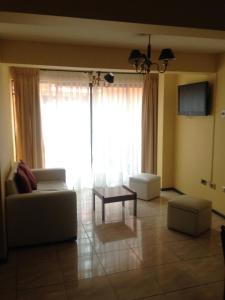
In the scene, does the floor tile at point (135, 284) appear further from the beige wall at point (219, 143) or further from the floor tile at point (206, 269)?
the beige wall at point (219, 143)

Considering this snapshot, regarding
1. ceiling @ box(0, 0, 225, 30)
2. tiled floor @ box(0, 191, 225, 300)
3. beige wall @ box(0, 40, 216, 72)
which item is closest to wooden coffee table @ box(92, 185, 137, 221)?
tiled floor @ box(0, 191, 225, 300)

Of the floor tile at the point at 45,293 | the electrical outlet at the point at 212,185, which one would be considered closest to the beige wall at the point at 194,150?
the electrical outlet at the point at 212,185

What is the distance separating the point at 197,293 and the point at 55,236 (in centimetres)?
180

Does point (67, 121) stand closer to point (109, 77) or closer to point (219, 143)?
point (109, 77)

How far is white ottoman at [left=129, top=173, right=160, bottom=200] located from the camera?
518 centimetres

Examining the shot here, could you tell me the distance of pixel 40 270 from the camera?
9.74 ft

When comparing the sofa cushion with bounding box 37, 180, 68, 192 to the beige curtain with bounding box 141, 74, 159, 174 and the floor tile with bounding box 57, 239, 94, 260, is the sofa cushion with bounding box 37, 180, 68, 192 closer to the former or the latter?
the floor tile with bounding box 57, 239, 94, 260

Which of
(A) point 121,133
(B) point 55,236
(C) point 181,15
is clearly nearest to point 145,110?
(A) point 121,133

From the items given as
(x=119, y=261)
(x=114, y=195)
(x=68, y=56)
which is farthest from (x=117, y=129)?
(x=119, y=261)

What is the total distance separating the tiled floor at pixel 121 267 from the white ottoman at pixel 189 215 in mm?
110

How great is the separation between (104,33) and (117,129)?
2.87 m

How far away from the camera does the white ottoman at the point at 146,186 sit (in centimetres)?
518

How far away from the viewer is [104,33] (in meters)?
3.18

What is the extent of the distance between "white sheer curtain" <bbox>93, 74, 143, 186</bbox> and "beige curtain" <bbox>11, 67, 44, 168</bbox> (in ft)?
3.77
